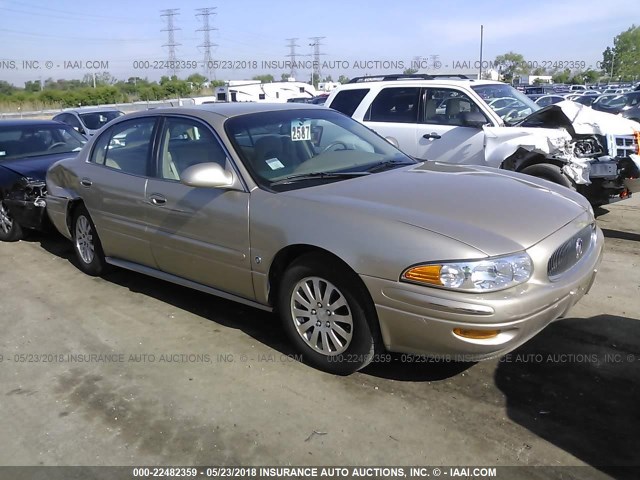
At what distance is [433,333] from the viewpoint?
2979 mm

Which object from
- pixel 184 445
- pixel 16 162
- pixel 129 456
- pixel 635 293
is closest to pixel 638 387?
pixel 635 293

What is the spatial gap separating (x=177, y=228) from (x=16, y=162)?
13.7 ft

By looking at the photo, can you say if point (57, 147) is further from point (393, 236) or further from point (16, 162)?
point (393, 236)

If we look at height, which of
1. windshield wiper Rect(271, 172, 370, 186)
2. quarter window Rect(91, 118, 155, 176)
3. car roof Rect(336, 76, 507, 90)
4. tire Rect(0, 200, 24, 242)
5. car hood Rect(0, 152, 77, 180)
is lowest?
tire Rect(0, 200, 24, 242)

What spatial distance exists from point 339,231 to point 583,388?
1680mm

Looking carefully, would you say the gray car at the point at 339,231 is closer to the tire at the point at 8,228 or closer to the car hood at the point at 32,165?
the car hood at the point at 32,165

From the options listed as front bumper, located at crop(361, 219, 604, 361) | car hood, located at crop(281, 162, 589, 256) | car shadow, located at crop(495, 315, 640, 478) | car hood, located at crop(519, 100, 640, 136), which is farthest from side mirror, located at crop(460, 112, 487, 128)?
front bumper, located at crop(361, 219, 604, 361)

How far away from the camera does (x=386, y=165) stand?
4.26 meters

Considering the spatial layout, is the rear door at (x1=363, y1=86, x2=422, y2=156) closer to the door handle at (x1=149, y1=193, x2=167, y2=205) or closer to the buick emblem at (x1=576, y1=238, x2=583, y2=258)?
the door handle at (x1=149, y1=193, x2=167, y2=205)

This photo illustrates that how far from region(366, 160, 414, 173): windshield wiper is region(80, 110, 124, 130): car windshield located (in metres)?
13.9

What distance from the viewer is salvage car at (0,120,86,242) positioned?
6.61 m

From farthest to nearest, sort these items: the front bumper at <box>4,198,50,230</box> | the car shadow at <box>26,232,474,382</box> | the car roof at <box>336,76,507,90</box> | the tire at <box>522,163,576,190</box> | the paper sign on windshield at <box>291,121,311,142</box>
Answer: the car roof at <box>336,76,507,90</box>, the front bumper at <box>4,198,50,230</box>, the tire at <box>522,163,576,190</box>, the paper sign on windshield at <box>291,121,311,142</box>, the car shadow at <box>26,232,474,382</box>

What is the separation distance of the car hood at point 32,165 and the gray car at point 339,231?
2017 mm

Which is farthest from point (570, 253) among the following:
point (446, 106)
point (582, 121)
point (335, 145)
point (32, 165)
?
point (32, 165)
